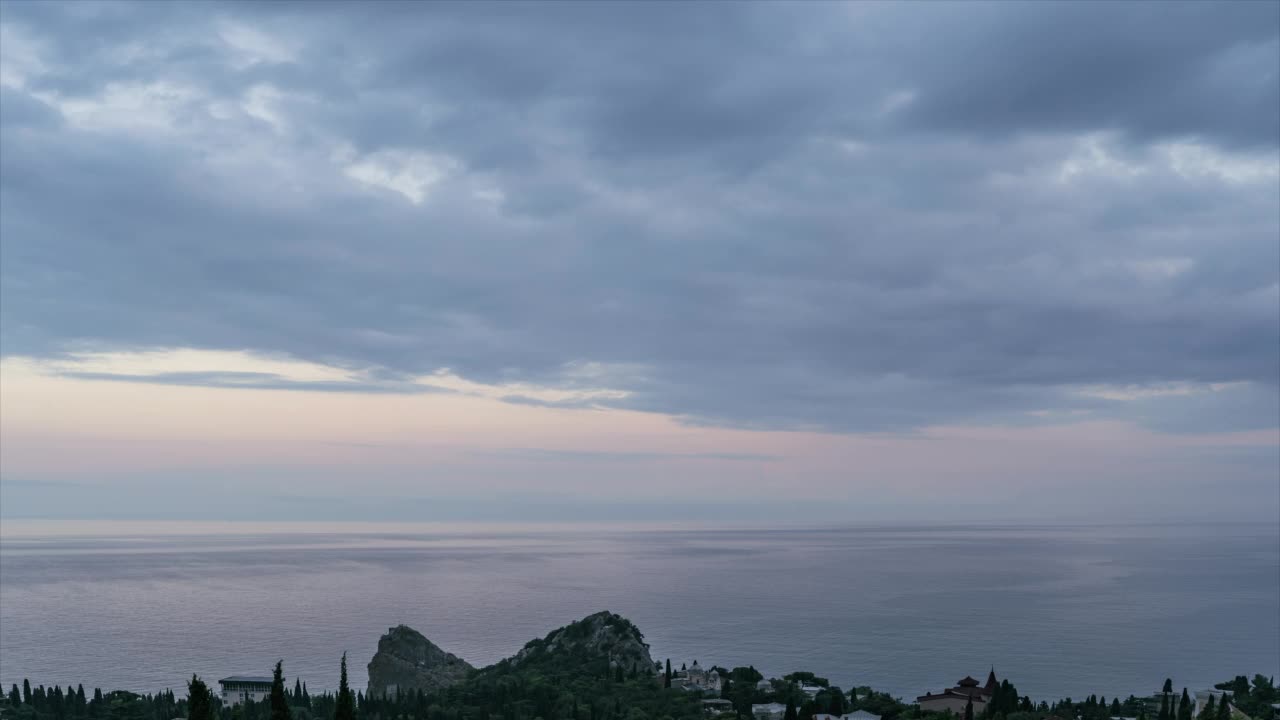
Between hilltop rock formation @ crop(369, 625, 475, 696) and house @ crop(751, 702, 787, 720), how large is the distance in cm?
3971

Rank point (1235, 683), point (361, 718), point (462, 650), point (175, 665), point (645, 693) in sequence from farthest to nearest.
→ point (462, 650) → point (175, 665) → point (1235, 683) → point (645, 693) → point (361, 718)

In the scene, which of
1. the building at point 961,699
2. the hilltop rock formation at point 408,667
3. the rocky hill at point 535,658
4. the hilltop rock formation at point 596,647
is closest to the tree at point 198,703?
→ the rocky hill at point 535,658

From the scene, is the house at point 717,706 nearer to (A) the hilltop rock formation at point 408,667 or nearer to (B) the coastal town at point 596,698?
(B) the coastal town at point 596,698

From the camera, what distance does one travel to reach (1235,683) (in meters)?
117

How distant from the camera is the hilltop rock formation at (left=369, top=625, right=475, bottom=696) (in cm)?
11956

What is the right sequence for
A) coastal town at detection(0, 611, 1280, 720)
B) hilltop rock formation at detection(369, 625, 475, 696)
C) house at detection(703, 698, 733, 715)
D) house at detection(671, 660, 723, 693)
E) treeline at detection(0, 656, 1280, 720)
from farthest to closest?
hilltop rock formation at detection(369, 625, 475, 696), house at detection(671, 660, 723, 693), house at detection(703, 698, 733, 715), coastal town at detection(0, 611, 1280, 720), treeline at detection(0, 656, 1280, 720)

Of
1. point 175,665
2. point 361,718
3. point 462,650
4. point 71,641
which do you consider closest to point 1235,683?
point 361,718

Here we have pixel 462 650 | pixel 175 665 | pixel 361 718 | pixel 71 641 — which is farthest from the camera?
pixel 71 641

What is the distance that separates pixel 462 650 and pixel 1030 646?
9613 centimetres

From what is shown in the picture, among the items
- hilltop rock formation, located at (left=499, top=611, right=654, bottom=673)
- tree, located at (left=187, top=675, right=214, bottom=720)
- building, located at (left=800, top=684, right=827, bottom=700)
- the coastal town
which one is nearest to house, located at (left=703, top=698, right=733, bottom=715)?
the coastal town

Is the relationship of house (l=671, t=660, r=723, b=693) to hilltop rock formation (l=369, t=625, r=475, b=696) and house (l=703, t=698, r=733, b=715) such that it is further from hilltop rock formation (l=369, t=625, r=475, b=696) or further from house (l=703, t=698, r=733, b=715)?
hilltop rock formation (l=369, t=625, r=475, b=696)

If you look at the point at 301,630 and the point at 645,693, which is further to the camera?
the point at 301,630

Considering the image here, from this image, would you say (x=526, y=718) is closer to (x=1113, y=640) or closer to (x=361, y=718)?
(x=361, y=718)

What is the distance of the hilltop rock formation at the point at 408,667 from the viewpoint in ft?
392
